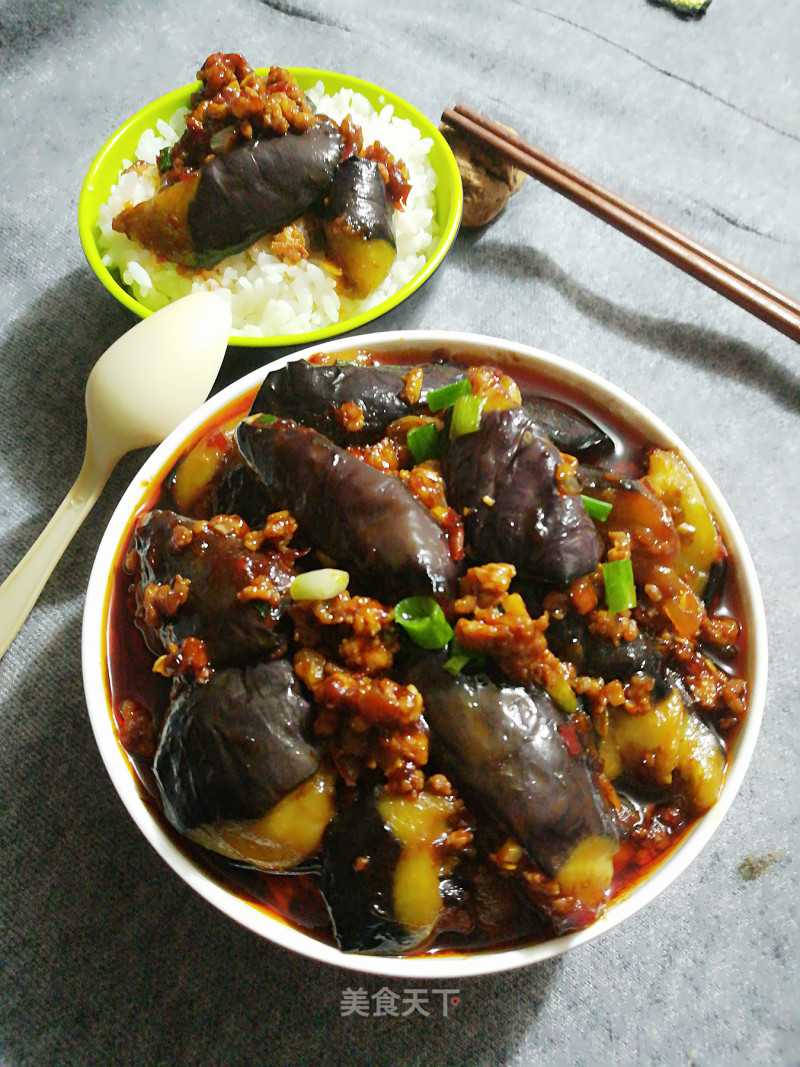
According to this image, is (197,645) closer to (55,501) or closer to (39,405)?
(55,501)

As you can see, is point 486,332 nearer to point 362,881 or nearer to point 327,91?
point 327,91

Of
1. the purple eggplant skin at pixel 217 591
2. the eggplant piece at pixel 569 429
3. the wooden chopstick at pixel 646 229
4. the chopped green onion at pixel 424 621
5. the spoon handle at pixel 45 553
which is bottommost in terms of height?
the spoon handle at pixel 45 553

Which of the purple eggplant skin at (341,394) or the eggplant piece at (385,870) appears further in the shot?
the purple eggplant skin at (341,394)

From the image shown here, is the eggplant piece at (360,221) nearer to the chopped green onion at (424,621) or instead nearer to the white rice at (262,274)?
the white rice at (262,274)

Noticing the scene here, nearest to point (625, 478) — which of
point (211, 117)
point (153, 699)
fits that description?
point (153, 699)

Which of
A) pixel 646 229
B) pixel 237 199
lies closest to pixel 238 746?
pixel 237 199

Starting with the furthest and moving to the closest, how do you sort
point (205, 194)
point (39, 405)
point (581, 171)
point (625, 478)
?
point (581, 171)
point (39, 405)
point (205, 194)
point (625, 478)

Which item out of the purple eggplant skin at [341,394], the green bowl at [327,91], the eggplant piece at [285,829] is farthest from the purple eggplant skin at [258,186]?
the eggplant piece at [285,829]
